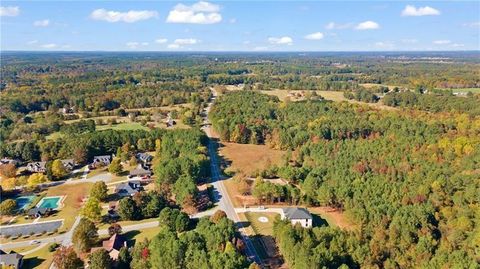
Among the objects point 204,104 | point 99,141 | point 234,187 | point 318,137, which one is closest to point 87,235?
point 234,187

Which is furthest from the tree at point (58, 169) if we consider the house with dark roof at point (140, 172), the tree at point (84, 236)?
the tree at point (84, 236)

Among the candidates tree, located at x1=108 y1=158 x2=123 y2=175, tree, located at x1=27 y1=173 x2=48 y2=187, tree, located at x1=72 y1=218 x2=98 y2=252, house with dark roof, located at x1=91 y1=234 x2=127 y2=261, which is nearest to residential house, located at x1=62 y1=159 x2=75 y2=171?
tree, located at x1=27 y1=173 x2=48 y2=187

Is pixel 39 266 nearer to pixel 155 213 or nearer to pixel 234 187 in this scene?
pixel 155 213

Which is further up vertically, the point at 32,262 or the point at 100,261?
the point at 100,261

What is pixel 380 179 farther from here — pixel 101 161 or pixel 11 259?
pixel 101 161

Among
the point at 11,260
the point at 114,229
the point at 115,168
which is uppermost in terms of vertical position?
the point at 115,168

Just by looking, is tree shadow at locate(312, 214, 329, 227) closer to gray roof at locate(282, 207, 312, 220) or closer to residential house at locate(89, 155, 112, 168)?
gray roof at locate(282, 207, 312, 220)

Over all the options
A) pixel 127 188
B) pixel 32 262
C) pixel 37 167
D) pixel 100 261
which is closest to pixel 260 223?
pixel 100 261
